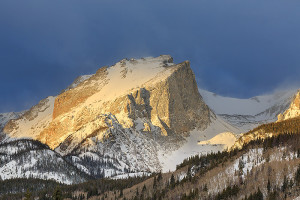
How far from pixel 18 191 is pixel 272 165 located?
106 m

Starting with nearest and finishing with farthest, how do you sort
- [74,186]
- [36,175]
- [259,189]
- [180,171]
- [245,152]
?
[259,189] → [245,152] → [180,171] → [74,186] → [36,175]

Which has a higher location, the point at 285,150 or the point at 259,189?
the point at 285,150

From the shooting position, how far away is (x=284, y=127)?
15188 centimetres

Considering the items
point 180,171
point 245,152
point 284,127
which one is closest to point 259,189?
point 245,152

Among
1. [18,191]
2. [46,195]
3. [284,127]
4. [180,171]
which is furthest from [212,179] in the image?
[18,191]

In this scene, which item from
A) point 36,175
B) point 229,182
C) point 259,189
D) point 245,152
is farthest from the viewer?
point 36,175

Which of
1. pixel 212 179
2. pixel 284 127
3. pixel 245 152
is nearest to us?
pixel 212 179

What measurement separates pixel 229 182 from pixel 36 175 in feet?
370

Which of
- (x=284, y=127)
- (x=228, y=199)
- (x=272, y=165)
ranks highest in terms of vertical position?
(x=284, y=127)

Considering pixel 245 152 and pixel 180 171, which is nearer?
pixel 245 152

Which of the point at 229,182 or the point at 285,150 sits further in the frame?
the point at 285,150

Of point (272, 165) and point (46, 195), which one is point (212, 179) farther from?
point (46, 195)

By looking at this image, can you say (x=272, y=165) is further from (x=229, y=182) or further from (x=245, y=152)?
(x=245, y=152)

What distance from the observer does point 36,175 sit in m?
186
